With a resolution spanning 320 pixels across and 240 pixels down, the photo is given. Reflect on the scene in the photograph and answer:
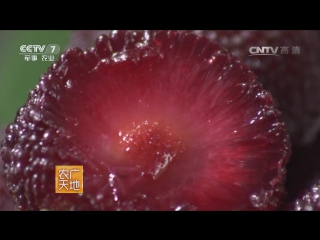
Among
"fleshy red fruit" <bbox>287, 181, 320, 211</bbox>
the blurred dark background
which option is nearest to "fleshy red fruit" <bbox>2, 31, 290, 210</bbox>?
"fleshy red fruit" <bbox>287, 181, 320, 211</bbox>

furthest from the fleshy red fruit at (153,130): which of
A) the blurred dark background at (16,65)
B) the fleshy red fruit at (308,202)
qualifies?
the blurred dark background at (16,65)

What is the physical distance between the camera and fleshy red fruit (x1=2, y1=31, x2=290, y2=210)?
32.3 inches

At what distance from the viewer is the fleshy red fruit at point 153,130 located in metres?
0.82

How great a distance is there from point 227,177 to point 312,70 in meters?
0.32

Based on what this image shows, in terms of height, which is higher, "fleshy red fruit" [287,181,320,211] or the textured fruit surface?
the textured fruit surface

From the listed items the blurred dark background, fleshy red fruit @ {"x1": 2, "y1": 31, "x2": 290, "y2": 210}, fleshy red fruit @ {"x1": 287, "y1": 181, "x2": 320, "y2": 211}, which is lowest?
fleshy red fruit @ {"x1": 287, "y1": 181, "x2": 320, "y2": 211}

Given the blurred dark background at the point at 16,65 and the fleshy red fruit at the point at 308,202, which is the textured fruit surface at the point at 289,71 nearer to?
the fleshy red fruit at the point at 308,202

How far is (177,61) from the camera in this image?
884 mm

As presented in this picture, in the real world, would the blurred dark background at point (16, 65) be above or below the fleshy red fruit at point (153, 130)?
above

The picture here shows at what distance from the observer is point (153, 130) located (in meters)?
0.89

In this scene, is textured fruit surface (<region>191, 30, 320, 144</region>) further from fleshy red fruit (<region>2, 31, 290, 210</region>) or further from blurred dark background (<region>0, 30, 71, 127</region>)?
blurred dark background (<region>0, 30, 71, 127</region>)

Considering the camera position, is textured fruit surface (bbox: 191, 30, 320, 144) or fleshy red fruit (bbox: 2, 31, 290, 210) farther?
textured fruit surface (bbox: 191, 30, 320, 144)

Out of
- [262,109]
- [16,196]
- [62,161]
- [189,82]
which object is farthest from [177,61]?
[16,196]

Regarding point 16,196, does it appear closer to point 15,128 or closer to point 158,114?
point 15,128
